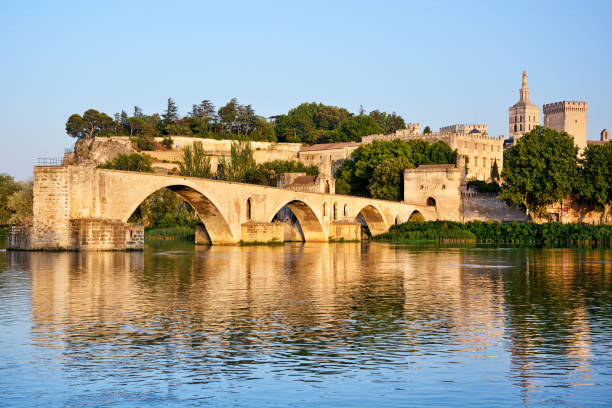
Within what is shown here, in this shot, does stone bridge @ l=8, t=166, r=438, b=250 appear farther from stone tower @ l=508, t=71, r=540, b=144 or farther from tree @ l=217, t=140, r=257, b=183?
stone tower @ l=508, t=71, r=540, b=144

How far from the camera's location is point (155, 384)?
9141mm

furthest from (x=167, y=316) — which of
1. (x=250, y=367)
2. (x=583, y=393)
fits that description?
(x=583, y=393)

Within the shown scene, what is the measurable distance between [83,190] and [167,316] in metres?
22.2

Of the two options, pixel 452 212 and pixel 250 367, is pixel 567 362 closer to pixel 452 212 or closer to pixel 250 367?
pixel 250 367

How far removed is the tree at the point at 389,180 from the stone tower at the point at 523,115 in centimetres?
7890

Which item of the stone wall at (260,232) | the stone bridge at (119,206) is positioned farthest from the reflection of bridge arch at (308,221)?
the stone wall at (260,232)

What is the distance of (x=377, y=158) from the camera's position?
80625 mm

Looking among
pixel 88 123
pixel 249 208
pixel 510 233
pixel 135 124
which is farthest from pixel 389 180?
pixel 88 123

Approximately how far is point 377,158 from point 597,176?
23560 millimetres

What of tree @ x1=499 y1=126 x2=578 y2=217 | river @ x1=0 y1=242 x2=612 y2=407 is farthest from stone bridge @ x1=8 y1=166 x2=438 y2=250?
tree @ x1=499 y1=126 x2=578 y2=217

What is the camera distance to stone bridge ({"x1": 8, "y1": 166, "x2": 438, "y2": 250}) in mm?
34906

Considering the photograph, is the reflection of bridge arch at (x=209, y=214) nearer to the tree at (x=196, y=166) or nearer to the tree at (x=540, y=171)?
the tree at (x=196, y=166)

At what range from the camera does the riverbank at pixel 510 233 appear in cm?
5303

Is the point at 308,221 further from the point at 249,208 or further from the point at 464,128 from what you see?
the point at 464,128
